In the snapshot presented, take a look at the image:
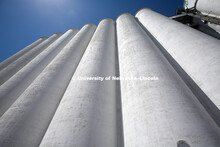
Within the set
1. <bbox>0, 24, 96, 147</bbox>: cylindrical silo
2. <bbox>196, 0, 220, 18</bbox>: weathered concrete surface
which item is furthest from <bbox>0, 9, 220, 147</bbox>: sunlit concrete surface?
<bbox>196, 0, 220, 18</bbox>: weathered concrete surface

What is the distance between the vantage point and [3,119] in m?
3.66

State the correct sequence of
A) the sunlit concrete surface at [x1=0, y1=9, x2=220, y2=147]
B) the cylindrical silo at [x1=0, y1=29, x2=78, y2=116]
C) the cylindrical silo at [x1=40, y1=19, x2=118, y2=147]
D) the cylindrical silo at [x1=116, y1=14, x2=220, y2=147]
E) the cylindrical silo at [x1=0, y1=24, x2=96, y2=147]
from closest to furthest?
the cylindrical silo at [x1=116, y1=14, x2=220, y2=147] → the sunlit concrete surface at [x1=0, y1=9, x2=220, y2=147] → the cylindrical silo at [x1=40, y1=19, x2=118, y2=147] → the cylindrical silo at [x1=0, y1=24, x2=96, y2=147] → the cylindrical silo at [x1=0, y1=29, x2=78, y2=116]

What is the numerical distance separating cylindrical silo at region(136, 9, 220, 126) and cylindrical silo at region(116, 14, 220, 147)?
690mm

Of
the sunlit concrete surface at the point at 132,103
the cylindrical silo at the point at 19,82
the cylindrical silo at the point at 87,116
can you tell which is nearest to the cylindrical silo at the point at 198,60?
the sunlit concrete surface at the point at 132,103

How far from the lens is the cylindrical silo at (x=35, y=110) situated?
3.32 m

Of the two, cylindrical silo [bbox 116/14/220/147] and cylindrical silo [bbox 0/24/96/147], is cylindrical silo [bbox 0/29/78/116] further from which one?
cylindrical silo [bbox 116/14/220/147]

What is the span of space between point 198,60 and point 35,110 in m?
6.20

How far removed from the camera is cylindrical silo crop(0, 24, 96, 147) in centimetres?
332

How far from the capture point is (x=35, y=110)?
156 inches

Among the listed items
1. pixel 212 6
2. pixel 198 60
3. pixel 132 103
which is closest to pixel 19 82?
pixel 132 103

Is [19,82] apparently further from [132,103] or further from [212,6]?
[212,6]

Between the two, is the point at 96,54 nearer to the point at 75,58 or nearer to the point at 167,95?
the point at 75,58

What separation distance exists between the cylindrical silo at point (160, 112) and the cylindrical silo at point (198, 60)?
2.26 ft

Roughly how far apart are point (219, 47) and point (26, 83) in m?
9.16
